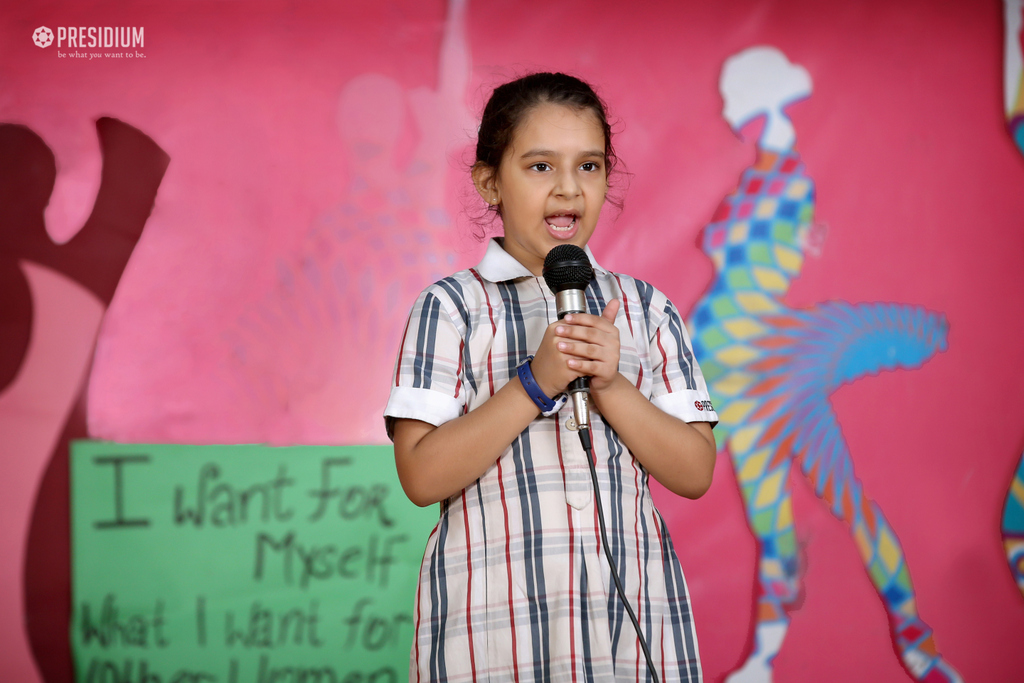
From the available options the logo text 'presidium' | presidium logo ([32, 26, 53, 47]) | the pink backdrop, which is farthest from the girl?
presidium logo ([32, 26, 53, 47])

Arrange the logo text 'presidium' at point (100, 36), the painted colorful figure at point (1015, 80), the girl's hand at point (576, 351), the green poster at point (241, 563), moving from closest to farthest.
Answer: the girl's hand at point (576, 351) < the green poster at point (241, 563) < the logo text 'presidium' at point (100, 36) < the painted colorful figure at point (1015, 80)

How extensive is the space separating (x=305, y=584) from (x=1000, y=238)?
1742 mm

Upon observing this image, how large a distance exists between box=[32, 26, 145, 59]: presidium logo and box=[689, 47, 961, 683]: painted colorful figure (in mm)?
1352

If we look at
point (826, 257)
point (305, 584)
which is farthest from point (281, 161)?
point (826, 257)

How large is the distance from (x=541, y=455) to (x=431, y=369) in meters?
0.14

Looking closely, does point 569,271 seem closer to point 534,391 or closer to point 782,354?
point 534,391

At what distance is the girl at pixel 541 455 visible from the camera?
715 millimetres

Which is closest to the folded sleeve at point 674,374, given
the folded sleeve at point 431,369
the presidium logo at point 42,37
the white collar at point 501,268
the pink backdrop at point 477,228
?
the white collar at point 501,268

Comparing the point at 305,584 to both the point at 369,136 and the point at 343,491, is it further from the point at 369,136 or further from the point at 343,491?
the point at 369,136

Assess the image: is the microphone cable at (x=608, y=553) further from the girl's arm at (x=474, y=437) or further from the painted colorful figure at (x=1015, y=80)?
the painted colorful figure at (x=1015, y=80)

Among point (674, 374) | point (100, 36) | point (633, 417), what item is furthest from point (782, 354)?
point (100, 36)

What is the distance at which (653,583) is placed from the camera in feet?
2.50

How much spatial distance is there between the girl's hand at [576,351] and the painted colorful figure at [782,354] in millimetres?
1107

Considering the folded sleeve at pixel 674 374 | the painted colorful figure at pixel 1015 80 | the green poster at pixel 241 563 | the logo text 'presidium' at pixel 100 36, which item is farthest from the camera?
the painted colorful figure at pixel 1015 80
